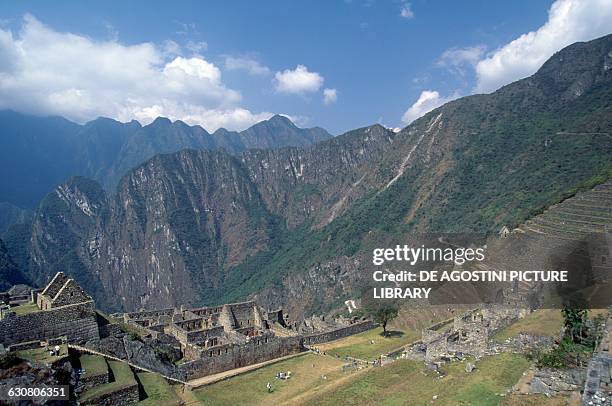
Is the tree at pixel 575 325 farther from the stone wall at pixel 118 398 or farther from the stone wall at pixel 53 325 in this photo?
the stone wall at pixel 53 325

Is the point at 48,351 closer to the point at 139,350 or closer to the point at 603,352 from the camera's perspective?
the point at 139,350

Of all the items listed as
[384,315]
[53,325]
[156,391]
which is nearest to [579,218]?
[384,315]

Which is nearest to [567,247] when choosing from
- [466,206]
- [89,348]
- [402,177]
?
[89,348]

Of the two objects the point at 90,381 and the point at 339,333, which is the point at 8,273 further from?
the point at 90,381

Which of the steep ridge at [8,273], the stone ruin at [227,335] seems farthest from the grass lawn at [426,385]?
the steep ridge at [8,273]

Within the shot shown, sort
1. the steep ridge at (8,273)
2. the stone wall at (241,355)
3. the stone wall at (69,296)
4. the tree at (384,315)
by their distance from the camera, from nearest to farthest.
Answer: the stone wall at (69,296)
the stone wall at (241,355)
the tree at (384,315)
the steep ridge at (8,273)

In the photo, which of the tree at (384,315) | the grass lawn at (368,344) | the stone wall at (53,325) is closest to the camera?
the stone wall at (53,325)
